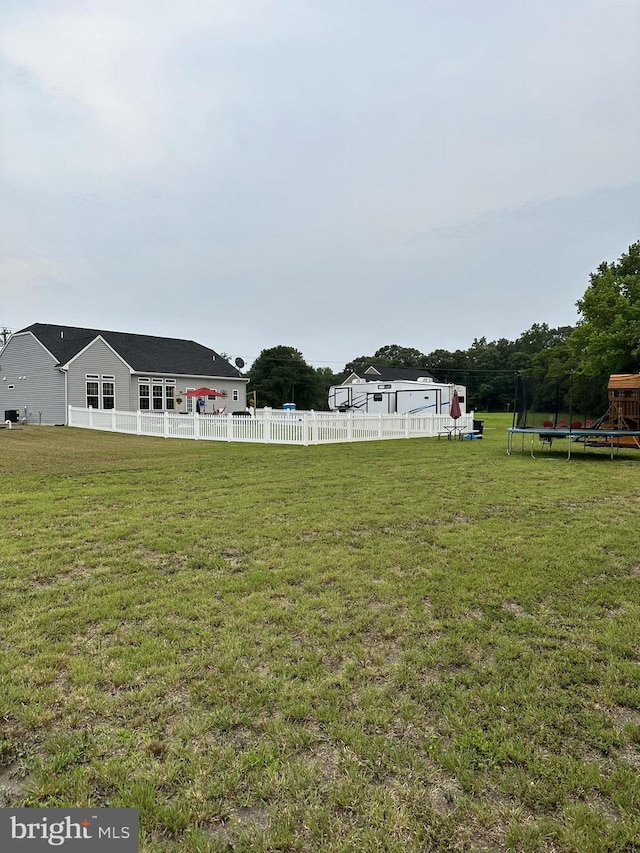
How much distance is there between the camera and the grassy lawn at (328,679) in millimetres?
1616

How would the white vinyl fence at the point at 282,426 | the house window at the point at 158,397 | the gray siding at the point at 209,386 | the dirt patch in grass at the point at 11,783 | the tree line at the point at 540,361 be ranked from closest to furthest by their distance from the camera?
the dirt patch in grass at the point at 11,783 → the tree line at the point at 540,361 → the white vinyl fence at the point at 282,426 → the gray siding at the point at 209,386 → the house window at the point at 158,397

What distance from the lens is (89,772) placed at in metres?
1.77

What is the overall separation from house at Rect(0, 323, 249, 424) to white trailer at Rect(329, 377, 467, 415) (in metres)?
9.74

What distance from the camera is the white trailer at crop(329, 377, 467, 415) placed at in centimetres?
3056

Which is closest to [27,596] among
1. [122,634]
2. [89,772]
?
[122,634]

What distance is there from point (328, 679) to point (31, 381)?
28.2 meters

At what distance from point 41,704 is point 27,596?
140 centimetres

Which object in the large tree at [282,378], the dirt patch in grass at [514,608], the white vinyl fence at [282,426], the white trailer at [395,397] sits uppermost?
the large tree at [282,378]

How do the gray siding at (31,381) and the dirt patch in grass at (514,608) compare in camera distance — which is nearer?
the dirt patch in grass at (514,608)

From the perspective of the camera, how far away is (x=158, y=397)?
27.9 meters

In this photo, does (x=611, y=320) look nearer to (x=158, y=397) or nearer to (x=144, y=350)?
(x=158, y=397)

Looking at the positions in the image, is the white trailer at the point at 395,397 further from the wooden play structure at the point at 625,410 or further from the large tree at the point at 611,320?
the wooden play structure at the point at 625,410

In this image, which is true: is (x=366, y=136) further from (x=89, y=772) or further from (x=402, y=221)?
(x=89, y=772)

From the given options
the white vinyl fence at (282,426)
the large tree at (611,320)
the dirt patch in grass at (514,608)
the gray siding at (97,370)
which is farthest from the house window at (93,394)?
the large tree at (611,320)
